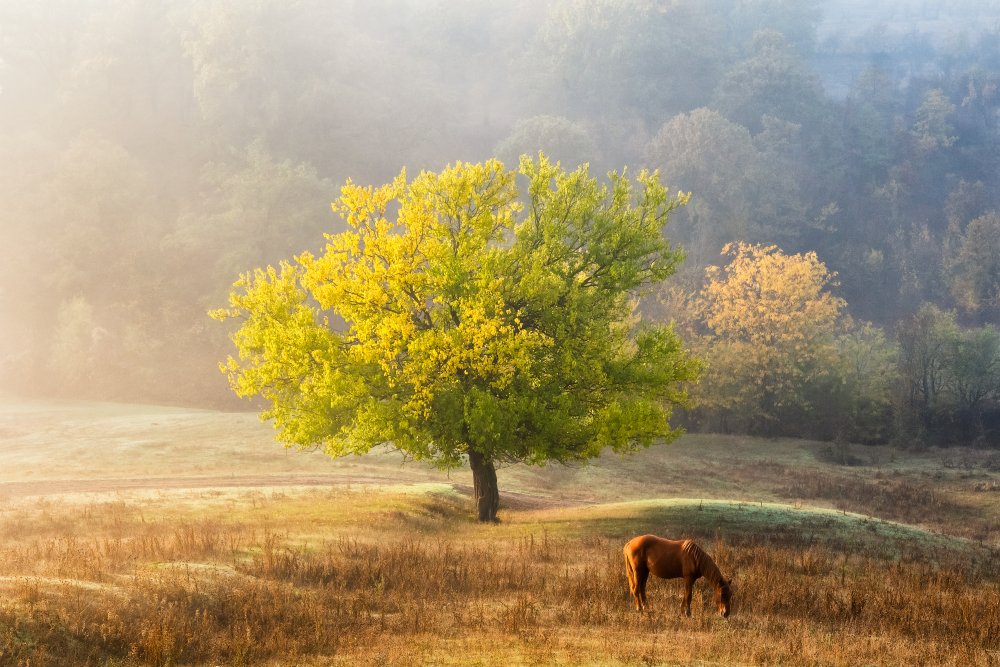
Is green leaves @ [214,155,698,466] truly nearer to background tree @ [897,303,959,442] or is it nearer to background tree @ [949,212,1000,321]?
background tree @ [897,303,959,442]

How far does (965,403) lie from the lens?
71.3 m

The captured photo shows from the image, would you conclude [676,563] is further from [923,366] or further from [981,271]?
[981,271]

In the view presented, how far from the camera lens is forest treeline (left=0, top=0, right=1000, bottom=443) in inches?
2844

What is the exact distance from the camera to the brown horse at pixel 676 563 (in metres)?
13.9

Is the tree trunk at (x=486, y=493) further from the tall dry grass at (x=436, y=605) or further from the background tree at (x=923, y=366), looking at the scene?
the background tree at (x=923, y=366)

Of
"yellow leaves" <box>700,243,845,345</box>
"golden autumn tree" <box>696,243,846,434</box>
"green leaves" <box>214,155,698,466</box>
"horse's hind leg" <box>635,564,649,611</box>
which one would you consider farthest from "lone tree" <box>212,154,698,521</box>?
"yellow leaves" <box>700,243,845,345</box>

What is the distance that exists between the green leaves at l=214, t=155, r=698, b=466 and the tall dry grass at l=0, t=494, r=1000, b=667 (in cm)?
409

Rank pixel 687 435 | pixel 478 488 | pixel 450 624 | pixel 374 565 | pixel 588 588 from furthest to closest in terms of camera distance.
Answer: pixel 687 435 < pixel 478 488 < pixel 374 565 < pixel 588 588 < pixel 450 624

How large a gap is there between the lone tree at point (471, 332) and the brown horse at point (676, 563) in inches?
468

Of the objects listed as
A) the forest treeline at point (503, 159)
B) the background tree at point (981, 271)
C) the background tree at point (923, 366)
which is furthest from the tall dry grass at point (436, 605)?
the background tree at point (981, 271)

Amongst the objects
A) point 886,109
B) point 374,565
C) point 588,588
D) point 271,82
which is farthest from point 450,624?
point 886,109

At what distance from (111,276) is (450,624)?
A: 246ft

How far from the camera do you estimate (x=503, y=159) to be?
9562 cm

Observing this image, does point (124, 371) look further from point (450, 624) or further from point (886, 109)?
point (886, 109)
